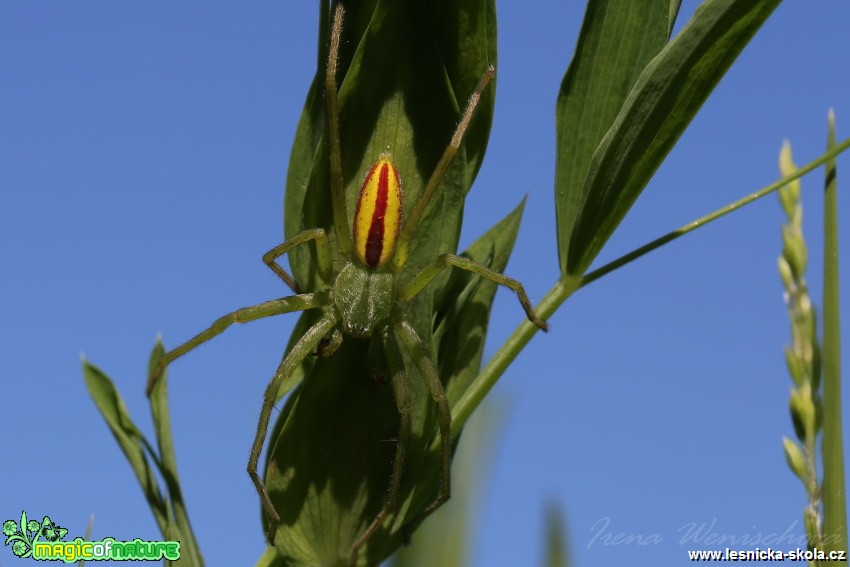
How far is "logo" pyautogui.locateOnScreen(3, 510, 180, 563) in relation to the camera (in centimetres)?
203

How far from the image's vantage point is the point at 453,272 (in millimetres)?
2268

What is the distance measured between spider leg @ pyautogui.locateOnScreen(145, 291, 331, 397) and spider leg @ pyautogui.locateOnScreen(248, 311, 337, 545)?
0.13 metres

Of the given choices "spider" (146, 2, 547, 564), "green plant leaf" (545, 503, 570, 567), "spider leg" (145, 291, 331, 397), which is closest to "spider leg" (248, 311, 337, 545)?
"spider" (146, 2, 547, 564)

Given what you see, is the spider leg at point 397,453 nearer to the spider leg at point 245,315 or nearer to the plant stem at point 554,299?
the plant stem at point 554,299

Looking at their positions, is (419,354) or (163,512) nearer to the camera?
(419,354)

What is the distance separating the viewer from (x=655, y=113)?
1885 mm

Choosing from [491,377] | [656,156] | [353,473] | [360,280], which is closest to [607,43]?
[656,156]

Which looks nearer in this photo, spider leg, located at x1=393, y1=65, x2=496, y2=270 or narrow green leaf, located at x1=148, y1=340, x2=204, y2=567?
spider leg, located at x1=393, y1=65, x2=496, y2=270

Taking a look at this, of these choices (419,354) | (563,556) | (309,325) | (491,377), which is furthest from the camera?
(309,325)

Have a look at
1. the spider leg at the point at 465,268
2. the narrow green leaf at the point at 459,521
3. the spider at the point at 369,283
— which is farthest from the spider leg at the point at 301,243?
the narrow green leaf at the point at 459,521

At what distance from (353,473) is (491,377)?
1.49 feet

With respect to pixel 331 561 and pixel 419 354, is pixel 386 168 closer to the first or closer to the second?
pixel 419 354

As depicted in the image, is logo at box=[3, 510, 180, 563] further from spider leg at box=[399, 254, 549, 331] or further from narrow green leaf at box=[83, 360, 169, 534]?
spider leg at box=[399, 254, 549, 331]

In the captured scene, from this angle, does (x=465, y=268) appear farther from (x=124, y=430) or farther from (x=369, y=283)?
(x=124, y=430)
